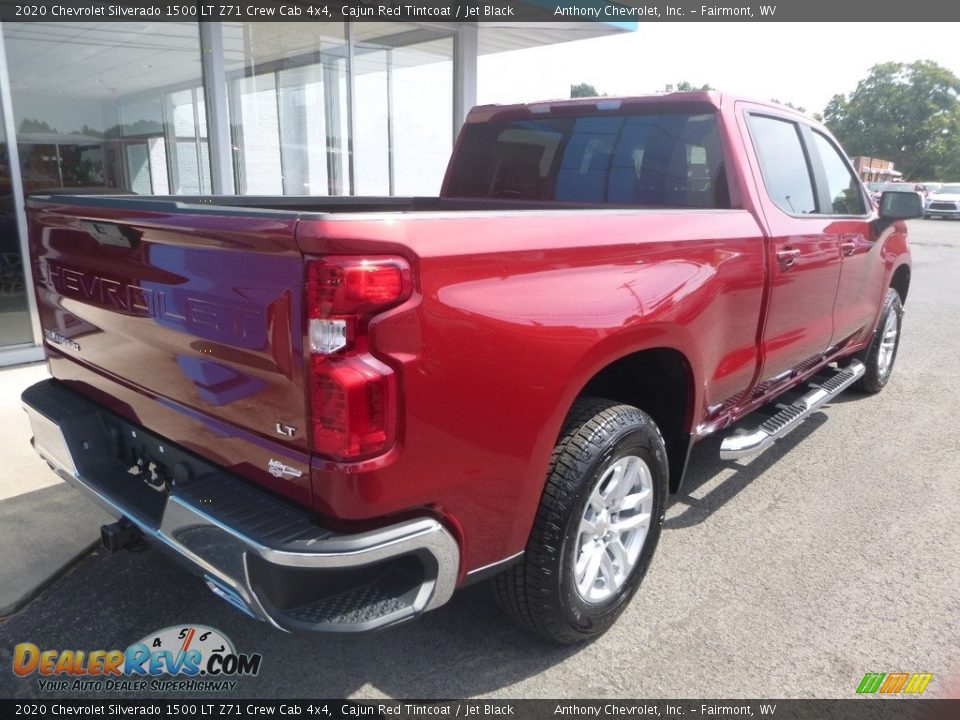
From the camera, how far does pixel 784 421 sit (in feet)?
12.2

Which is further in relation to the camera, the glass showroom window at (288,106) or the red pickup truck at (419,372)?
the glass showroom window at (288,106)

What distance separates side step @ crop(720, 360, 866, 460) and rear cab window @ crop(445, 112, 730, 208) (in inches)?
42.4

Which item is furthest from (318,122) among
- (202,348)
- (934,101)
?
(934,101)

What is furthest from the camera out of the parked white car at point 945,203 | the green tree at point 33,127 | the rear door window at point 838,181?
the parked white car at point 945,203

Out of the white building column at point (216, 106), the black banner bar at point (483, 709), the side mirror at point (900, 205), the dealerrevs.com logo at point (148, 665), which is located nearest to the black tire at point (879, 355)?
the side mirror at point (900, 205)

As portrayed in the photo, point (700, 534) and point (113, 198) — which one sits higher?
point (113, 198)

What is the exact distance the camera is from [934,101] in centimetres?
8394

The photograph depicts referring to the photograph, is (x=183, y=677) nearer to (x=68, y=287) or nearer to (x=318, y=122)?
(x=68, y=287)

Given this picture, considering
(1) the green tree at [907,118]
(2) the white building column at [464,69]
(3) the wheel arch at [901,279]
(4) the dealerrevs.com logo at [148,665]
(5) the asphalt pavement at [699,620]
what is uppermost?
(1) the green tree at [907,118]

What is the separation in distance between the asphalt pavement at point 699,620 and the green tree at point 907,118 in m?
86.7

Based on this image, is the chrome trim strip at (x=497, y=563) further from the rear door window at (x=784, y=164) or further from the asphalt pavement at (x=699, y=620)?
the rear door window at (x=784, y=164)

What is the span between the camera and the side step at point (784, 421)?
3322mm

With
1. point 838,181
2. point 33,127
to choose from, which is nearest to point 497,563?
point 838,181

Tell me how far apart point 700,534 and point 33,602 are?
113 inches
